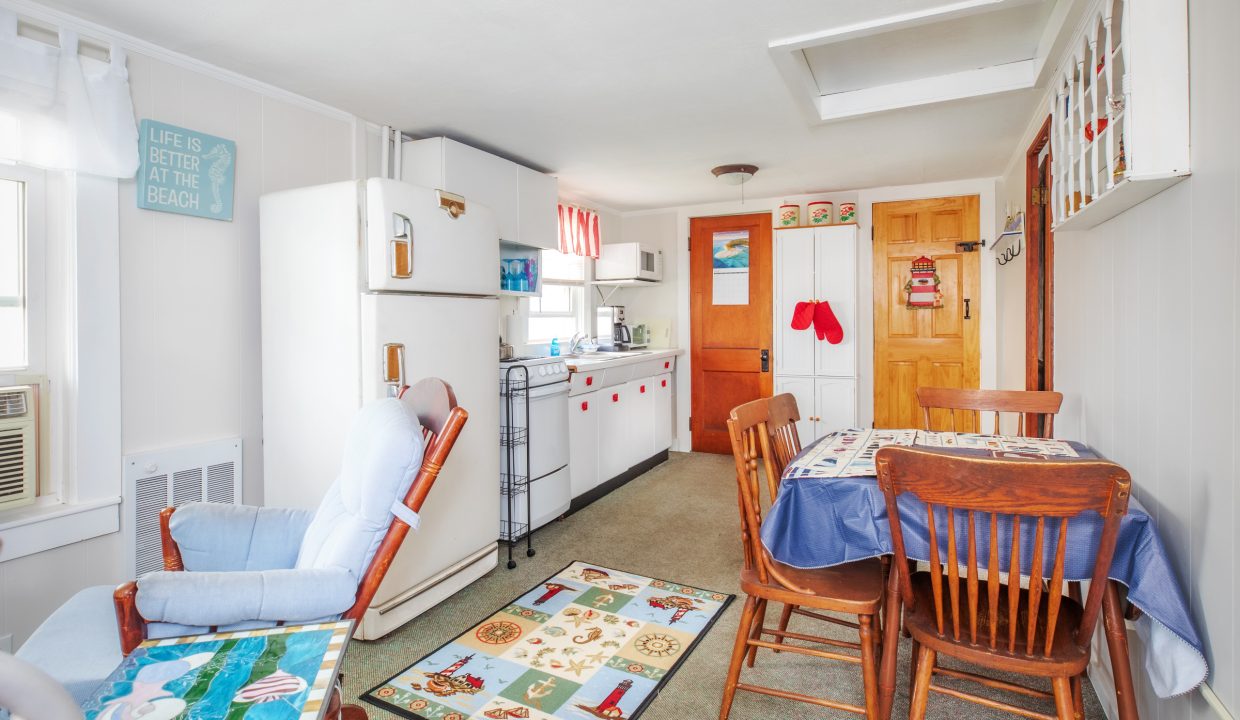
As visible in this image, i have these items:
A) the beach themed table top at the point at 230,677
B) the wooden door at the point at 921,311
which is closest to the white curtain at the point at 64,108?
the beach themed table top at the point at 230,677

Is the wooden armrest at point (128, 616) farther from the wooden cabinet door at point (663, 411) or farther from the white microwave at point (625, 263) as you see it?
the white microwave at point (625, 263)

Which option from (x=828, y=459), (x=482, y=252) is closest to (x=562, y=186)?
(x=482, y=252)

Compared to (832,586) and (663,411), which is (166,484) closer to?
(832,586)

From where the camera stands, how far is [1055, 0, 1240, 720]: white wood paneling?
48.6 inches

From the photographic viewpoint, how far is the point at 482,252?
2846 mm

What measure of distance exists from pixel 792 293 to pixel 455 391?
3.26 meters

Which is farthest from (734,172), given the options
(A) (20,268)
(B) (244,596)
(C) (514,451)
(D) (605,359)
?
(B) (244,596)

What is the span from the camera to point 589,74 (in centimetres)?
266

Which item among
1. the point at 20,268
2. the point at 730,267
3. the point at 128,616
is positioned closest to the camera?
Answer: the point at 128,616

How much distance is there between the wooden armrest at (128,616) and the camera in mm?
1232

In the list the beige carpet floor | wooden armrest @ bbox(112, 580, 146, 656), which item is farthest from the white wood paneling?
wooden armrest @ bbox(112, 580, 146, 656)

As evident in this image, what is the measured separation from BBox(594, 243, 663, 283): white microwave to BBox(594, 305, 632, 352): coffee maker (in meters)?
0.36

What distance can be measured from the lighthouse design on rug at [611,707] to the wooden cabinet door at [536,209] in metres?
2.60

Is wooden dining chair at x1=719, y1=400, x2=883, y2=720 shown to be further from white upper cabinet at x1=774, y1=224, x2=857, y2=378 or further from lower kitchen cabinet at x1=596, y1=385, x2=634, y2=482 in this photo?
white upper cabinet at x1=774, y1=224, x2=857, y2=378
